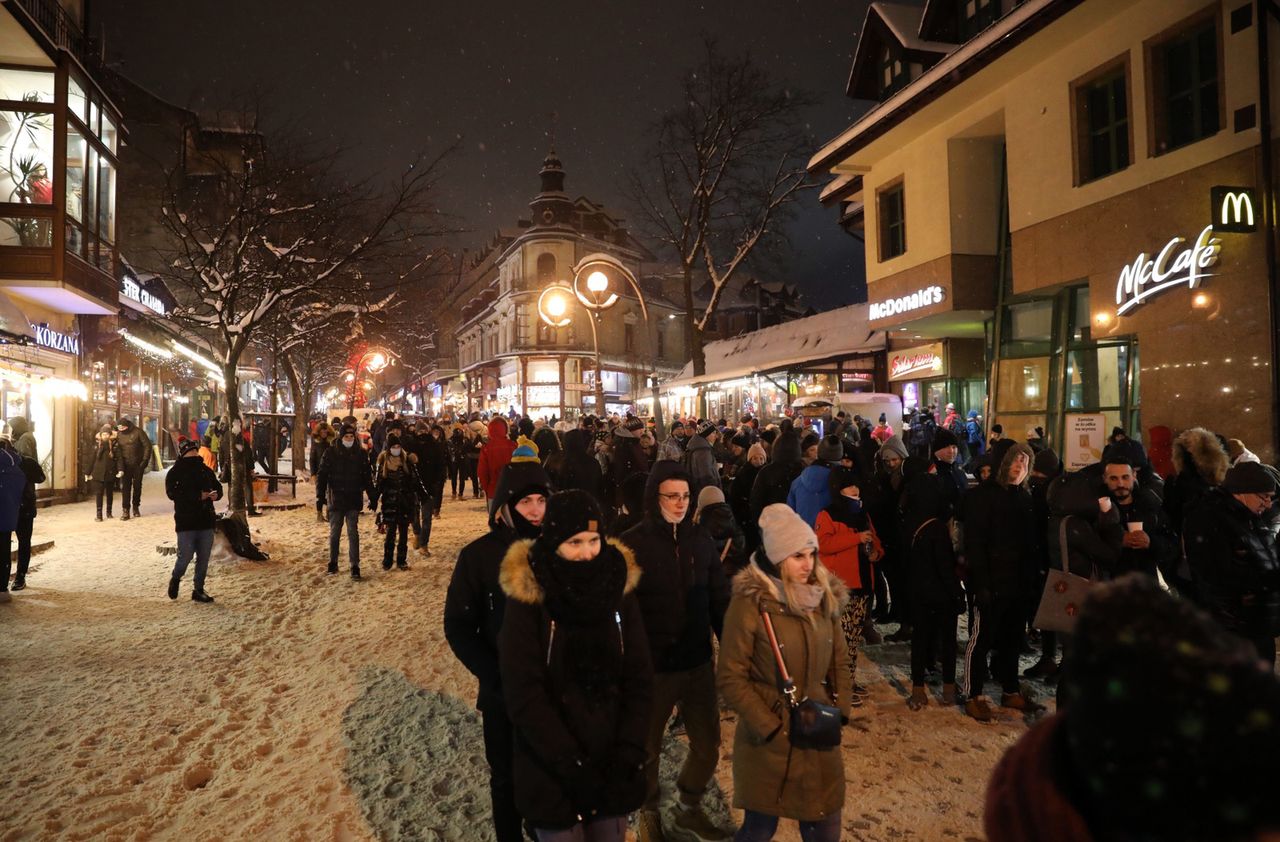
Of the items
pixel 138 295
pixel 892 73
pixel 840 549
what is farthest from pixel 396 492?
pixel 892 73

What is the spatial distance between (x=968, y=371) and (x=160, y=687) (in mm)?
19421

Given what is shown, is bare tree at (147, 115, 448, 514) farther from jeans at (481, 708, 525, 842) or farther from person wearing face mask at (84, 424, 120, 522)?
jeans at (481, 708, 525, 842)

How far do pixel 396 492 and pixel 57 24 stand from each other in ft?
47.7

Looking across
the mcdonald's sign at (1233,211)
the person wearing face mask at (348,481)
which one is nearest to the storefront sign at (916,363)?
the mcdonald's sign at (1233,211)

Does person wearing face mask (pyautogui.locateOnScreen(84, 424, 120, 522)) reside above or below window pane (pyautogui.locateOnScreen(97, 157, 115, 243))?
below

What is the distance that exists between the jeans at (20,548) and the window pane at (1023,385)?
16.5m

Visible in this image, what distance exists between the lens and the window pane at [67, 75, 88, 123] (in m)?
A: 16.3

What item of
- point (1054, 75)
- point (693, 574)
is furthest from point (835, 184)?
point (693, 574)

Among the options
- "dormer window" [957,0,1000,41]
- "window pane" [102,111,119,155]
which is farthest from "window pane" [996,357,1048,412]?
"window pane" [102,111,119,155]

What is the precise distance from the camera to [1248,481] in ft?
14.0

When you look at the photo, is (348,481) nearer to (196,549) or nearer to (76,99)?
(196,549)

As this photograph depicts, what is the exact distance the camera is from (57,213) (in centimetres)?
1533

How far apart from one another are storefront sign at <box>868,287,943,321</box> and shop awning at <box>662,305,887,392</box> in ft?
12.2

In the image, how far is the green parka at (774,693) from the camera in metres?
2.88
